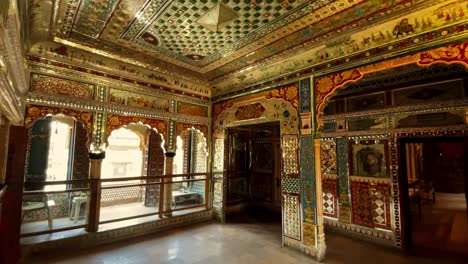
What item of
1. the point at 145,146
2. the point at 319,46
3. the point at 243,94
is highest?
the point at 319,46

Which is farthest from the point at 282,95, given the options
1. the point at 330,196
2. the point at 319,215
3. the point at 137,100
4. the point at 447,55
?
the point at 137,100

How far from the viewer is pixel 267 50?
12.7 ft

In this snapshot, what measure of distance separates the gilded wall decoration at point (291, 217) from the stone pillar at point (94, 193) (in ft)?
11.2

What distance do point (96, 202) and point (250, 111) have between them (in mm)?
3497

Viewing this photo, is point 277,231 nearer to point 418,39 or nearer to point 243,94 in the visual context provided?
point 243,94

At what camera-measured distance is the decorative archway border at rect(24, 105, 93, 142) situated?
3.52 m

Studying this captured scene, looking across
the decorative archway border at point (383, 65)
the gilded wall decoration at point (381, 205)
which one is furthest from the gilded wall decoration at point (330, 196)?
the decorative archway border at point (383, 65)

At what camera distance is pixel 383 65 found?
3166mm

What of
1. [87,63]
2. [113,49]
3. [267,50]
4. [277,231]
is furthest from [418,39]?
[87,63]

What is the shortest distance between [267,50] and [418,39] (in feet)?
6.69

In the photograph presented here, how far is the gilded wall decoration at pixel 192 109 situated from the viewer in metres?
5.47

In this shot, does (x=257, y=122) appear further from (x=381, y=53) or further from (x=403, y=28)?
(x=403, y=28)

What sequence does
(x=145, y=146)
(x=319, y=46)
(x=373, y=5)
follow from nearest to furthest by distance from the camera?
1. (x=373, y=5)
2. (x=319, y=46)
3. (x=145, y=146)

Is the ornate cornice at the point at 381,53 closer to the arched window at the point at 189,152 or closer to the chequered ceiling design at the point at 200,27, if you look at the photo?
the chequered ceiling design at the point at 200,27
